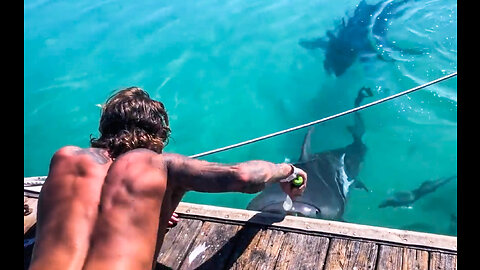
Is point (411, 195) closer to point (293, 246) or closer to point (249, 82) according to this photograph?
point (293, 246)

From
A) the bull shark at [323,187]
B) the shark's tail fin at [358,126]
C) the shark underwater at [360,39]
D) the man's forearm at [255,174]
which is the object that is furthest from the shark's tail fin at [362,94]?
the man's forearm at [255,174]

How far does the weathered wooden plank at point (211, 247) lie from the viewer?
111 inches

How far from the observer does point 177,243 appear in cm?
300

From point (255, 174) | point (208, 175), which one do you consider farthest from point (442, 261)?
point (208, 175)

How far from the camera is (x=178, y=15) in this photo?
8906 mm

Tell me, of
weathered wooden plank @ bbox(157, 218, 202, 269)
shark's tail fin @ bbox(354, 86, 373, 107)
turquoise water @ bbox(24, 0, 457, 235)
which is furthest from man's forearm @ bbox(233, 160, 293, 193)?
shark's tail fin @ bbox(354, 86, 373, 107)

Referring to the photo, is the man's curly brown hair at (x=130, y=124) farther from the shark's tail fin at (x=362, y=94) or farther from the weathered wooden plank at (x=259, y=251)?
the shark's tail fin at (x=362, y=94)

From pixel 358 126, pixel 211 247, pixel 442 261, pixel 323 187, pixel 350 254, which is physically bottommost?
pixel 358 126

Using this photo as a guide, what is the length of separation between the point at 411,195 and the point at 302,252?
2.86 meters

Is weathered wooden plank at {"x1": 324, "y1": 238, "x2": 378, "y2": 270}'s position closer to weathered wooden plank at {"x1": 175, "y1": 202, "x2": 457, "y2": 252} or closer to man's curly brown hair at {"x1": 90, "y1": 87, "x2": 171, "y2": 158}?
weathered wooden plank at {"x1": 175, "y1": 202, "x2": 457, "y2": 252}

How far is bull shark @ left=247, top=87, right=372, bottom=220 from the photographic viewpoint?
411cm

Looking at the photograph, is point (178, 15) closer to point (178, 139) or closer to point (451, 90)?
point (178, 139)

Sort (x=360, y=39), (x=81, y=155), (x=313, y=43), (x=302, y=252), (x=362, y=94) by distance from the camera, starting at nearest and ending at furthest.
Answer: (x=81, y=155) → (x=302, y=252) → (x=362, y=94) → (x=360, y=39) → (x=313, y=43)

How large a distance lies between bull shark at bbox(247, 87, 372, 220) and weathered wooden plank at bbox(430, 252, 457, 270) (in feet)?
3.71
